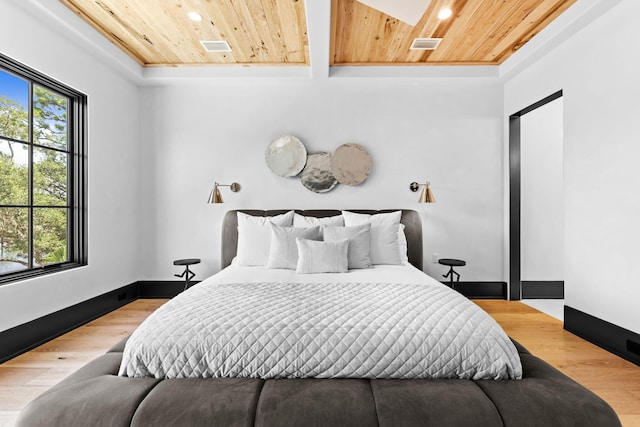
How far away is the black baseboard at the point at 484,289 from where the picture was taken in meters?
4.03

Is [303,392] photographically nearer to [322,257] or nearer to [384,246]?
[322,257]

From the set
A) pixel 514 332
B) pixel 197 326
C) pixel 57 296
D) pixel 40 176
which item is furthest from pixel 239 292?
pixel 514 332

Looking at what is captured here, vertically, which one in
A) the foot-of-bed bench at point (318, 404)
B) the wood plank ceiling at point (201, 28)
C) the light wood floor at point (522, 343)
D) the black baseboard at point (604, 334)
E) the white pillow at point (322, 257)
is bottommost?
the light wood floor at point (522, 343)

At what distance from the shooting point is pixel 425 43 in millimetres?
3293

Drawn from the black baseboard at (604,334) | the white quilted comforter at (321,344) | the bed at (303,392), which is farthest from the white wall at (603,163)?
the white quilted comforter at (321,344)

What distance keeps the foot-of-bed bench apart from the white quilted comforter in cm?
7

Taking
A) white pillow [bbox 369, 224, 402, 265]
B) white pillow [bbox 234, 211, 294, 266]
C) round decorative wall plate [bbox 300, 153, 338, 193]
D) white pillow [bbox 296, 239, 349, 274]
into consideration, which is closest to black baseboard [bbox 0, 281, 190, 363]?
white pillow [bbox 234, 211, 294, 266]

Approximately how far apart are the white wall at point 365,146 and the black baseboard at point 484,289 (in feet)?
0.27

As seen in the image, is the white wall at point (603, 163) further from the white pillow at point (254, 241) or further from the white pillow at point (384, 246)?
the white pillow at point (254, 241)

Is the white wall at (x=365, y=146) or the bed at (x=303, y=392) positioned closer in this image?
the bed at (x=303, y=392)

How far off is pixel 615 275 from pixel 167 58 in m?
4.54

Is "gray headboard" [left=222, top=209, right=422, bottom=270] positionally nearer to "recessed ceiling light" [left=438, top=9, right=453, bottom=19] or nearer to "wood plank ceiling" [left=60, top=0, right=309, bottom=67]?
"wood plank ceiling" [left=60, top=0, right=309, bottom=67]

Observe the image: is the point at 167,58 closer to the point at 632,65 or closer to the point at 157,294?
the point at 157,294

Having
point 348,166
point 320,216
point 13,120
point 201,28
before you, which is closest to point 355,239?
point 320,216
